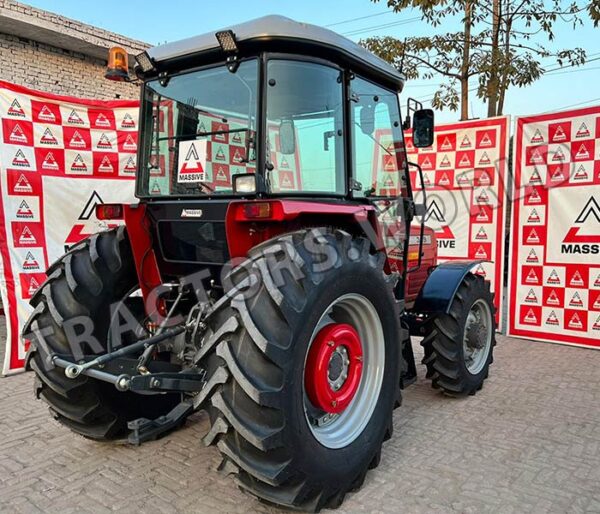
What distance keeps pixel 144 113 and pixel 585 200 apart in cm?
487

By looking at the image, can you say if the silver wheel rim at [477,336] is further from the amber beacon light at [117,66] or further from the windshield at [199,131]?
the amber beacon light at [117,66]

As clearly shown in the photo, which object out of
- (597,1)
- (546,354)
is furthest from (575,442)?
(597,1)

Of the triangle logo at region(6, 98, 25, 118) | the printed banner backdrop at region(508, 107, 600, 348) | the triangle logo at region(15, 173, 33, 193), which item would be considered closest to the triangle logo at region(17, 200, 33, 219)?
the triangle logo at region(15, 173, 33, 193)

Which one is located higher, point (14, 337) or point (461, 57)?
point (461, 57)

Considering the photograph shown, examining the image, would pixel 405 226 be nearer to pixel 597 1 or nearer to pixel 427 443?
pixel 427 443

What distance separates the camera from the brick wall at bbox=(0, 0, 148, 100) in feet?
24.1

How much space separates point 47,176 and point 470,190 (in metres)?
5.06

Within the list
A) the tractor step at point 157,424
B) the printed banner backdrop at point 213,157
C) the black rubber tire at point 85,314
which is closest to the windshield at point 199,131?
the printed banner backdrop at point 213,157

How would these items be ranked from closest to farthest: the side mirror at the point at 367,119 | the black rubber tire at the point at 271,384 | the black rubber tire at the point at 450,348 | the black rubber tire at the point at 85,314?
the black rubber tire at the point at 271,384 → the black rubber tire at the point at 85,314 → the side mirror at the point at 367,119 → the black rubber tire at the point at 450,348

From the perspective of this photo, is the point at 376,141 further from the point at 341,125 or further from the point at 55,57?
the point at 55,57

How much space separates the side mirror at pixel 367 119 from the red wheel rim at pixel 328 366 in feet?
4.31

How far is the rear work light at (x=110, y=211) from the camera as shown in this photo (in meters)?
2.99

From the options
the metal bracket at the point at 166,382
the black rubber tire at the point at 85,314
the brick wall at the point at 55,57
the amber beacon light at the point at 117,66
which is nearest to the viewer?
the metal bracket at the point at 166,382

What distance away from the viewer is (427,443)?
324 centimetres
